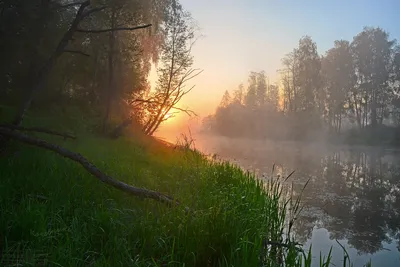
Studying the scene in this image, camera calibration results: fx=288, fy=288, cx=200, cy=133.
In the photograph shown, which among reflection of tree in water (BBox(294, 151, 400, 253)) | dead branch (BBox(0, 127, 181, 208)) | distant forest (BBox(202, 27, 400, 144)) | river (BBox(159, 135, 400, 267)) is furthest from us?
distant forest (BBox(202, 27, 400, 144))

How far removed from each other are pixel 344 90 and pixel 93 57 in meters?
41.6

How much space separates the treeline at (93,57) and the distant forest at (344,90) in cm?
3235

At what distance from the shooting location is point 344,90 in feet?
150

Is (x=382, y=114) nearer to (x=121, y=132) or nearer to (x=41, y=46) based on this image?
(x=121, y=132)

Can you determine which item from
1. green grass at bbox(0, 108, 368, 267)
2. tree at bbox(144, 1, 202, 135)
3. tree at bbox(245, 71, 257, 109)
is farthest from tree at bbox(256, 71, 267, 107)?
green grass at bbox(0, 108, 368, 267)

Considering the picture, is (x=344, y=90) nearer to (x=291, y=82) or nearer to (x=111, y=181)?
(x=291, y=82)

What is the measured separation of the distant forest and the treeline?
32.4m

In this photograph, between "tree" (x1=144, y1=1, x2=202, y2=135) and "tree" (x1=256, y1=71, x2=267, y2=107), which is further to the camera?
"tree" (x1=256, y1=71, x2=267, y2=107)

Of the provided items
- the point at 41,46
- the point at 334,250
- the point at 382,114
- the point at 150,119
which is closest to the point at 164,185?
the point at 334,250

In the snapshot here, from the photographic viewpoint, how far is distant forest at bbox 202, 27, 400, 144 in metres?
44.2

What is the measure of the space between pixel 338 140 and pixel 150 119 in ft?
115

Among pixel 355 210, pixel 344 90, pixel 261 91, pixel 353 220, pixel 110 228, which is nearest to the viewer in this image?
pixel 110 228

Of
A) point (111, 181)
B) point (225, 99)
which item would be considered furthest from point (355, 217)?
point (225, 99)

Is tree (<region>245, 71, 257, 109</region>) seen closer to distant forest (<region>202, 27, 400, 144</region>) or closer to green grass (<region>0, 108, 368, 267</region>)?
distant forest (<region>202, 27, 400, 144</region>)
